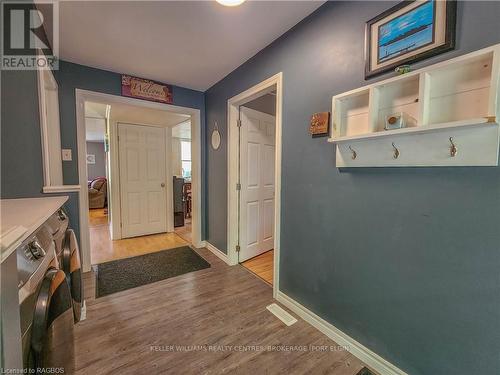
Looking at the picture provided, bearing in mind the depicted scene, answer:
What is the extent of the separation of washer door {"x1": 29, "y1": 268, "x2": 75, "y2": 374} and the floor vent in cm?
139

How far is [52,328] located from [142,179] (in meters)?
3.48

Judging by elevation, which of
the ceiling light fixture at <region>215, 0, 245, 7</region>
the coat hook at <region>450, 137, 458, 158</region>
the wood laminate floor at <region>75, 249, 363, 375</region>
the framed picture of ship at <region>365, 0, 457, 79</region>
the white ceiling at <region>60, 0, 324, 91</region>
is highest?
the white ceiling at <region>60, 0, 324, 91</region>

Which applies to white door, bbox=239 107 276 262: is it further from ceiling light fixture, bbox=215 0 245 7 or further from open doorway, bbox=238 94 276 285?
ceiling light fixture, bbox=215 0 245 7

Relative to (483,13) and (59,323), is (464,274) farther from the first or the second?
(59,323)

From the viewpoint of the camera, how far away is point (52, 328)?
0.70 m

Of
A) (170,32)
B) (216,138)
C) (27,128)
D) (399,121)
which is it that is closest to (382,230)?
(399,121)

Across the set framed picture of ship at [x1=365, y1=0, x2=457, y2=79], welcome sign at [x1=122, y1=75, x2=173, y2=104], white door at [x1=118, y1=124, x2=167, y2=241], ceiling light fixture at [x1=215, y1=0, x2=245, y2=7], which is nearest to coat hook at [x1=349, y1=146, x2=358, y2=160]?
framed picture of ship at [x1=365, y1=0, x2=457, y2=79]

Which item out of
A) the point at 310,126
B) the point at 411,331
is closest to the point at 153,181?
the point at 310,126

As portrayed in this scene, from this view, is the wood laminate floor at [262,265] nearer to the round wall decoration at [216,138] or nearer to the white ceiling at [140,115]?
the round wall decoration at [216,138]

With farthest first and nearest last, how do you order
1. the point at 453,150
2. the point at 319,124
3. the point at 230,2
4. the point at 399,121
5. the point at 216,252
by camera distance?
the point at 216,252 → the point at 319,124 → the point at 230,2 → the point at 399,121 → the point at 453,150

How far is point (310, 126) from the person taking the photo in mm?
1654

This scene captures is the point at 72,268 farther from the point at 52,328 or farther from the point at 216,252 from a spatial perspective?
the point at 216,252

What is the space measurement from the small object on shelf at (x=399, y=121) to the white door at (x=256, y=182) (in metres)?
1.75

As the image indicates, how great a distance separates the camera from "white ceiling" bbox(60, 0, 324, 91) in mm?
1548
